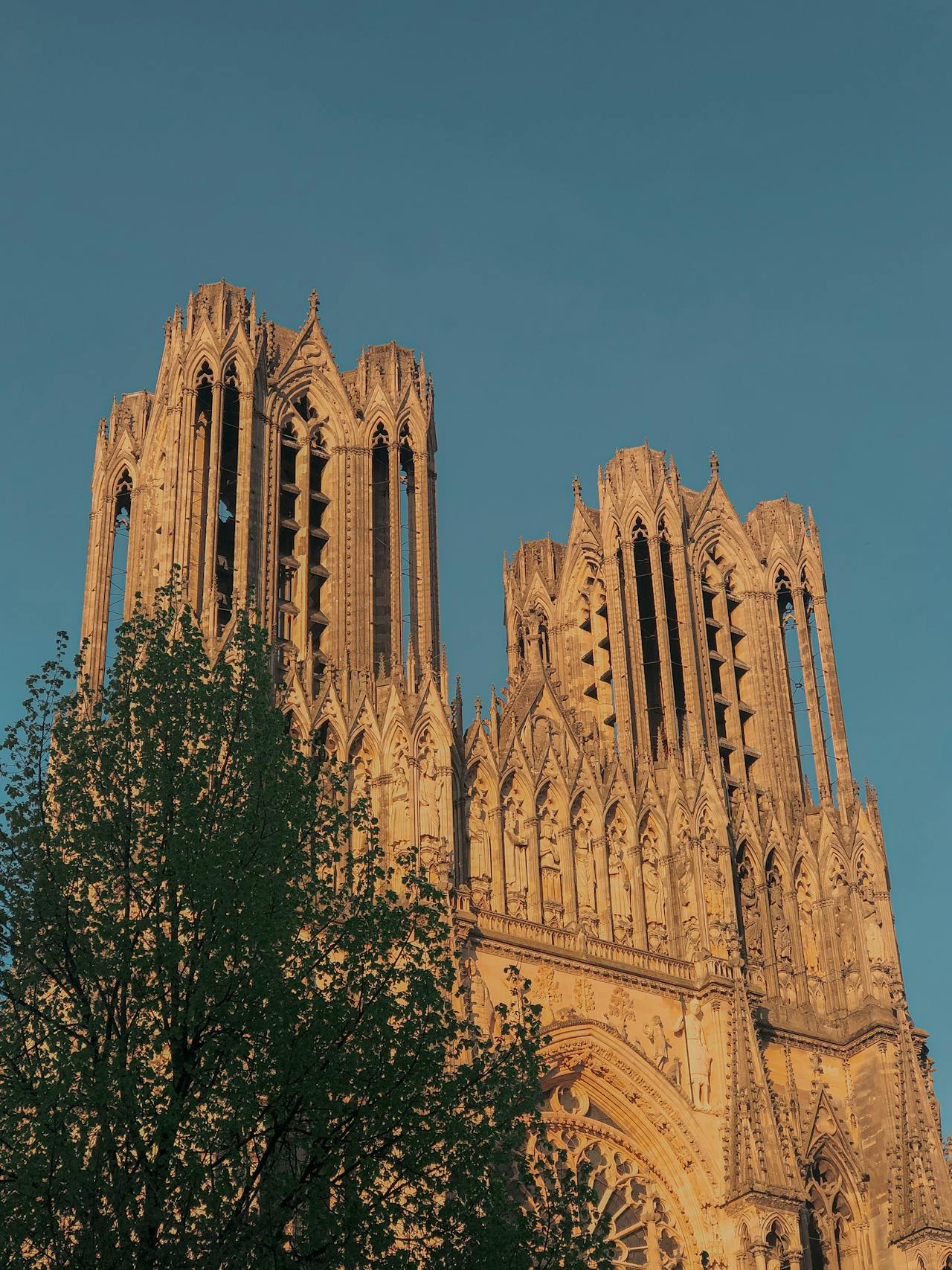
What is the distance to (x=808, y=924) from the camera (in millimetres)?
39812

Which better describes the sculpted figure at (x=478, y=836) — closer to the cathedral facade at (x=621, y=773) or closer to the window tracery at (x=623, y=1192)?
the cathedral facade at (x=621, y=773)

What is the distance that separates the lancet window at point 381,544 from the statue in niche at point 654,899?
20.5 ft

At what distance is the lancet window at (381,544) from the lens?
39.2m

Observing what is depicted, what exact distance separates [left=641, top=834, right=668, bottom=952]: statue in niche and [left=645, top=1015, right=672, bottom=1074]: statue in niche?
1562 mm

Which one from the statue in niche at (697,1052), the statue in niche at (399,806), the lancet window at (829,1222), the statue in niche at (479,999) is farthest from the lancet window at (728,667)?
the statue in niche at (479,999)

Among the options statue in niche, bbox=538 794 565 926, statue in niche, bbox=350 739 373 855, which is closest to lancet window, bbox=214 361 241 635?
statue in niche, bbox=350 739 373 855

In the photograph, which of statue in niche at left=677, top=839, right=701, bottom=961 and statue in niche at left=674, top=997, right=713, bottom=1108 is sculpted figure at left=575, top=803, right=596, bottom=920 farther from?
statue in niche at left=674, top=997, right=713, bottom=1108

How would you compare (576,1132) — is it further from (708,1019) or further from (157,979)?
(157,979)

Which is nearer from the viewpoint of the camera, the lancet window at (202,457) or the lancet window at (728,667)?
the lancet window at (202,457)

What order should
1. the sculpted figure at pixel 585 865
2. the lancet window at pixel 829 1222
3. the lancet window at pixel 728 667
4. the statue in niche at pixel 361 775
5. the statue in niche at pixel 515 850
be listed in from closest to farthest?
the statue in niche at pixel 361 775, the statue in niche at pixel 515 850, the lancet window at pixel 829 1222, the sculpted figure at pixel 585 865, the lancet window at pixel 728 667

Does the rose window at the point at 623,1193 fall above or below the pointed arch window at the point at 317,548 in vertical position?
below

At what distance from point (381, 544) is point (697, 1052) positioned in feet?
39.8

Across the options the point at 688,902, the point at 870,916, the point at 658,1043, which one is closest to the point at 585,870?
the point at 688,902

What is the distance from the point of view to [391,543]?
40.4 m
